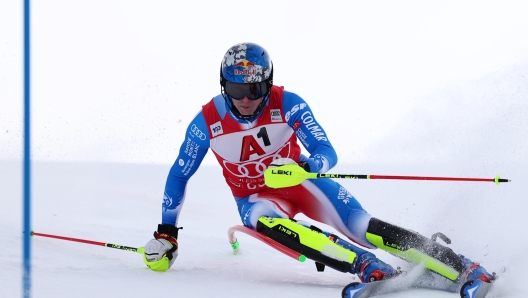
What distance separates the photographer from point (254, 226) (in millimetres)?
3684

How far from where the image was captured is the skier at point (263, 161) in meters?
3.51

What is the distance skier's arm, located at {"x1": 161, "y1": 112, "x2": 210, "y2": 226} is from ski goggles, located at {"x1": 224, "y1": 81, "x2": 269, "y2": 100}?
0.33 metres

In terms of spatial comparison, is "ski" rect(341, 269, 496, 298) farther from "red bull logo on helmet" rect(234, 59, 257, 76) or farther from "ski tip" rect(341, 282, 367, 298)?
"red bull logo on helmet" rect(234, 59, 257, 76)

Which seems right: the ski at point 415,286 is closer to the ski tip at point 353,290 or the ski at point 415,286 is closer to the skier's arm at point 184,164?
the ski tip at point 353,290

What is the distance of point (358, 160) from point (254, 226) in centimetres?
889

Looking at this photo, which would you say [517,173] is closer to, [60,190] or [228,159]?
[228,159]

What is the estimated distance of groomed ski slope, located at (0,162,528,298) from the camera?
3.13m

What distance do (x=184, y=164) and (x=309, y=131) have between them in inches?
30.5

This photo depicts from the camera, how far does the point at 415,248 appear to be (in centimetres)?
333

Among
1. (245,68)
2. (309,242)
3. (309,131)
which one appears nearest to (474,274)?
(309,242)

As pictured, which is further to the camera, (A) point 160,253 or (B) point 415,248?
(A) point 160,253

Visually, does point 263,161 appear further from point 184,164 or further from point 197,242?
point 197,242

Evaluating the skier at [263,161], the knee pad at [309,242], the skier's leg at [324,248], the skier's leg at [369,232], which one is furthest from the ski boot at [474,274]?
the knee pad at [309,242]

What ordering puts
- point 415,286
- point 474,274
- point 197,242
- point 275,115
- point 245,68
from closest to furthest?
1. point 474,274
2. point 415,286
3. point 245,68
4. point 275,115
5. point 197,242
